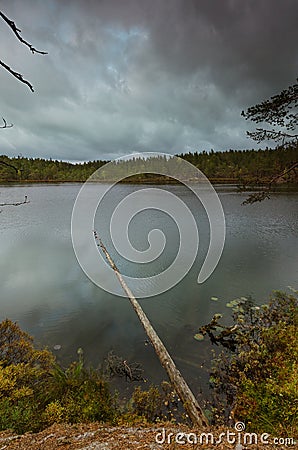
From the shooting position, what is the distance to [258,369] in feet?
13.6

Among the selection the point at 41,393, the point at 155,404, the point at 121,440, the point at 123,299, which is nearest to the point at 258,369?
the point at 155,404

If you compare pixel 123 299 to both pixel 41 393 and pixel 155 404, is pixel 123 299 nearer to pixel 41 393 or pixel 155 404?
pixel 155 404

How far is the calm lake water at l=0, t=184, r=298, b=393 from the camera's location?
17.8ft

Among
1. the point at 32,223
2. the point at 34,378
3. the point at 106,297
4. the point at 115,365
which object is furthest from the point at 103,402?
the point at 32,223

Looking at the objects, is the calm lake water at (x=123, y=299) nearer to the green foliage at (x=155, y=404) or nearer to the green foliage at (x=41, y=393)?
the green foliage at (x=155, y=404)

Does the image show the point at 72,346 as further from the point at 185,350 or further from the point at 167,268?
the point at 167,268

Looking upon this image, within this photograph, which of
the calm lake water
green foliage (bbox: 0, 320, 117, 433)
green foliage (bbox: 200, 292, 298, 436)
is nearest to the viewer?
green foliage (bbox: 0, 320, 117, 433)

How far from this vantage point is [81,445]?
2111 millimetres

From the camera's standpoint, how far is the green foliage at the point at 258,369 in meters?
2.96

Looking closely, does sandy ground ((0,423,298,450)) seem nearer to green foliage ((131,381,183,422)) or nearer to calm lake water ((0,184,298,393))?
green foliage ((131,381,183,422))

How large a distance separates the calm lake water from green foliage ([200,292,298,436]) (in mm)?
429

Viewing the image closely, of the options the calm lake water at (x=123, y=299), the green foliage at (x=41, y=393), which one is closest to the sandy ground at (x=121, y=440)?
the green foliage at (x=41, y=393)

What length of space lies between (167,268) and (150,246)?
310cm

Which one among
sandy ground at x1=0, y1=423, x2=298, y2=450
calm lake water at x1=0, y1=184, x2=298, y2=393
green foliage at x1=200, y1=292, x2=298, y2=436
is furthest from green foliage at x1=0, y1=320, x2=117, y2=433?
green foliage at x1=200, y1=292, x2=298, y2=436
